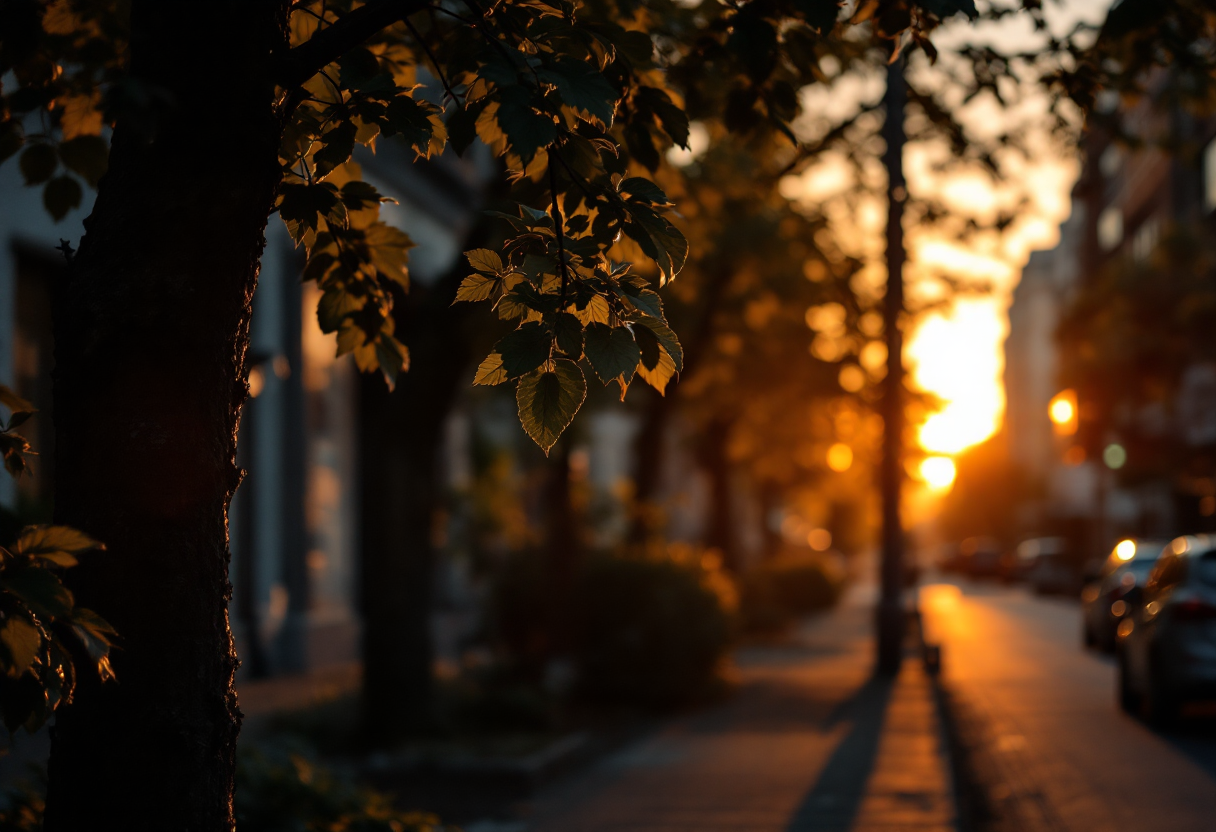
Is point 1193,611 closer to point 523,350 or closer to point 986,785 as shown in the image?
point 986,785

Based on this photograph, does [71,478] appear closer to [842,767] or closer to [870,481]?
[842,767]

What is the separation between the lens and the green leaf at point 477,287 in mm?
4012

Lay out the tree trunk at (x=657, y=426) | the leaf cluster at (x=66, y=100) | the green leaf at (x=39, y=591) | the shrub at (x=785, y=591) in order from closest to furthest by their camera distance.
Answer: the green leaf at (x=39, y=591)
the leaf cluster at (x=66, y=100)
the tree trunk at (x=657, y=426)
the shrub at (x=785, y=591)

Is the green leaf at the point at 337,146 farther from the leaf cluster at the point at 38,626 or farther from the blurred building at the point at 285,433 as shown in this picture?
the blurred building at the point at 285,433

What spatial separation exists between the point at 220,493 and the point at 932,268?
21954 millimetres

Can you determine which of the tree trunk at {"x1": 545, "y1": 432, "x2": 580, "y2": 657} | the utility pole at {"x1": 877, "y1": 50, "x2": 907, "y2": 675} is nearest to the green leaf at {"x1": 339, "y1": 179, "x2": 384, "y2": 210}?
the tree trunk at {"x1": 545, "y1": 432, "x2": 580, "y2": 657}

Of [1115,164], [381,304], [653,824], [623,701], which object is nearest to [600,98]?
[381,304]

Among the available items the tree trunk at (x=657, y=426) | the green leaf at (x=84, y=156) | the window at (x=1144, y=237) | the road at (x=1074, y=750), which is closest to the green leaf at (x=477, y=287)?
the green leaf at (x=84, y=156)

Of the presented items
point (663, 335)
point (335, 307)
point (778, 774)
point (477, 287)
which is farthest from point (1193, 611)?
point (477, 287)

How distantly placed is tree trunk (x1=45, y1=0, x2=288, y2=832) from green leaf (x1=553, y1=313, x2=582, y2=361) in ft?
3.06

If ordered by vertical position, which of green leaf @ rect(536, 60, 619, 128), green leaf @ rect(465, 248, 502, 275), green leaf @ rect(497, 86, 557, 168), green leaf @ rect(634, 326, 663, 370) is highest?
green leaf @ rect(536, 60, 619, 128)

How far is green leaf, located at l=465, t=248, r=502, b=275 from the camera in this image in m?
4.00

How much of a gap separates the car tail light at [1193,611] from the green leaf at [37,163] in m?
10.7

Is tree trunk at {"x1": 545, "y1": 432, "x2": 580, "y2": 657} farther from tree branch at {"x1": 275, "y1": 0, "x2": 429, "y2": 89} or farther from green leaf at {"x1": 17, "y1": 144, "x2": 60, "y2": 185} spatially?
tree branch at {"x1": 275, "y1": 0, "x2": 429, "y2": 89}
